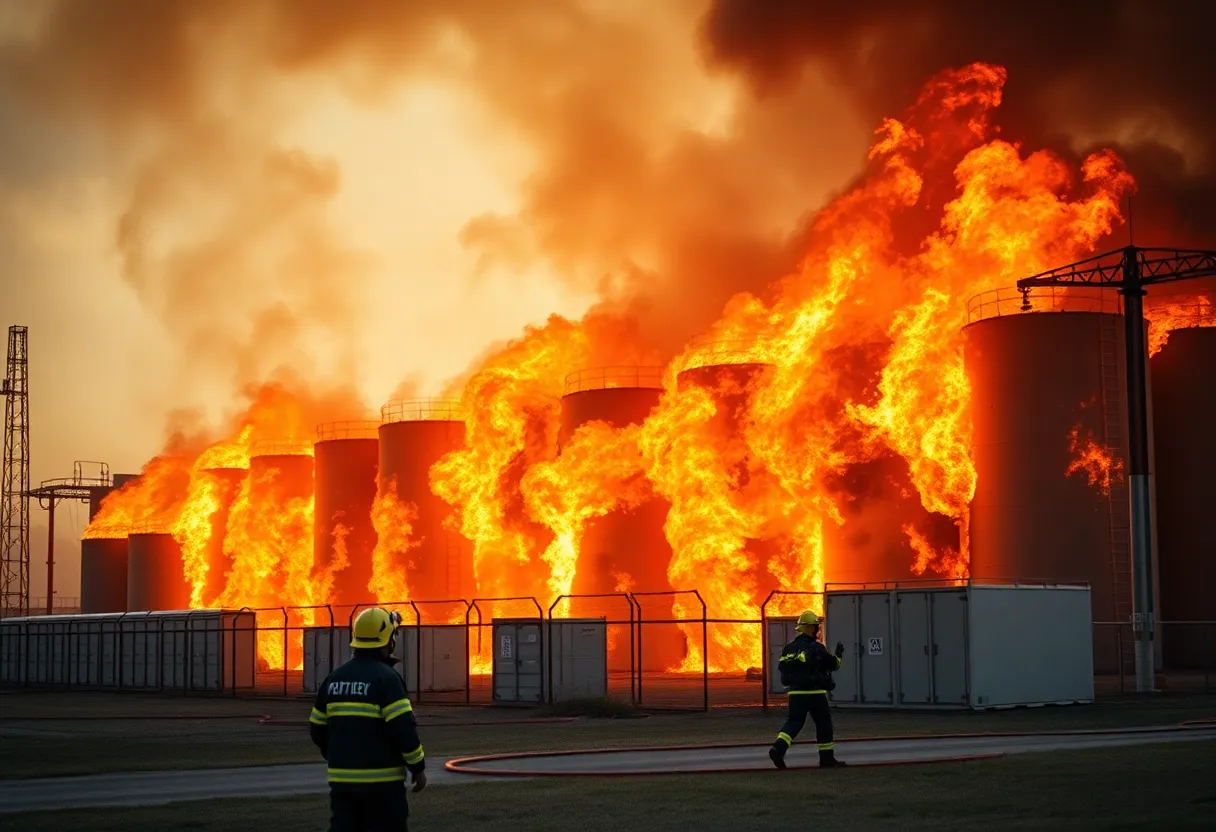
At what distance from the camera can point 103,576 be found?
102 metres

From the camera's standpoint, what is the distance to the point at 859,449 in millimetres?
51188

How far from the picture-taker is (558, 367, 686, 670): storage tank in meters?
60.9

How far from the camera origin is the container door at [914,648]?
1277 inches

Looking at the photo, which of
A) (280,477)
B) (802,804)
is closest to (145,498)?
(280,477)

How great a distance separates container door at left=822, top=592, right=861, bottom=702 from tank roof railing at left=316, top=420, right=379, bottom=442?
1840 inches

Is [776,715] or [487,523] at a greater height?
[487,523]

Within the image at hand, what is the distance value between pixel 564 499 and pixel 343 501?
1805 centimetres

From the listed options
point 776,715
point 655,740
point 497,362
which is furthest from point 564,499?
point 655,740

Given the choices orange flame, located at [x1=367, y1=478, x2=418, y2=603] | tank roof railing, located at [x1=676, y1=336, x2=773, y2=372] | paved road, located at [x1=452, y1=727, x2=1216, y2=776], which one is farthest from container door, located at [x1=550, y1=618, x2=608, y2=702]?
orange flame, located at [x1=367, y1=478, x2=418, y2=603]

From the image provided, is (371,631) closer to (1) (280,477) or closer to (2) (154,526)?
(1) (280,477)

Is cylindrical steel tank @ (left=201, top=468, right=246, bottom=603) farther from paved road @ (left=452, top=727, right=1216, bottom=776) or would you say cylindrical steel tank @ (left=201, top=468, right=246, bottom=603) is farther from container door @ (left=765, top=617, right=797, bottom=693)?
paved road @ (left=452, top=727, right=1216, bottom=776)

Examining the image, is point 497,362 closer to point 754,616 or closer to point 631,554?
point 631,554

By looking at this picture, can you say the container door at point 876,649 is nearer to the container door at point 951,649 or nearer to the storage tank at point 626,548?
the container door at point 951,649

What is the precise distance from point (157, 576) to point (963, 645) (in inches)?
2698
